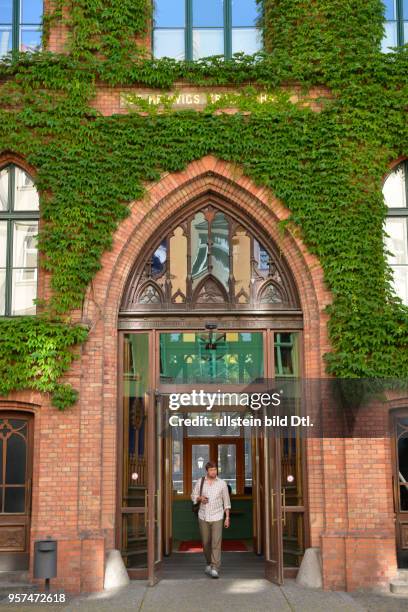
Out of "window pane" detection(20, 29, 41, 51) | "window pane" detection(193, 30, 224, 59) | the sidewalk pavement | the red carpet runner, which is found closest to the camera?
the sidewalk pavement

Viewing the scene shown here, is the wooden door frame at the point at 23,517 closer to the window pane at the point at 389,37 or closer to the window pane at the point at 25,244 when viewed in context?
the window pane at the point at 25,244

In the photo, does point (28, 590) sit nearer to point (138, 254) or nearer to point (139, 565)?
point (139, 565)

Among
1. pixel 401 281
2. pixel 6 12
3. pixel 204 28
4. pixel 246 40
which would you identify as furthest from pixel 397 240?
pixel 6 12

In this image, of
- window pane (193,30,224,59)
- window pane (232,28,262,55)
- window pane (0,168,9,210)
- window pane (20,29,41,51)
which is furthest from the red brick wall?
window pane (20,29,41,51)

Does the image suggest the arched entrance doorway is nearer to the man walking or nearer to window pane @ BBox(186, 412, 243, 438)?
the man walking

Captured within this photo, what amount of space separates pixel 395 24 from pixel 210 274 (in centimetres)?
535

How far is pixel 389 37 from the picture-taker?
41.0 ft

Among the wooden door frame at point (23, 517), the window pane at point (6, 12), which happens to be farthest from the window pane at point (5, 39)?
the wooden door frame at point (23, 517)

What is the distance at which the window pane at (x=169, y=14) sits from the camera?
12648mm

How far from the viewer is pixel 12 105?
11875 millimetres

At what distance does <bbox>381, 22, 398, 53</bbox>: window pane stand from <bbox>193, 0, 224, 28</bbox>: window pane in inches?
109

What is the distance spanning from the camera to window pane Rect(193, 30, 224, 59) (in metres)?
12.5

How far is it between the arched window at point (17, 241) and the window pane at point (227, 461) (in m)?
8.18

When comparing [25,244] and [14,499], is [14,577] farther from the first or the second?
[25,244]
